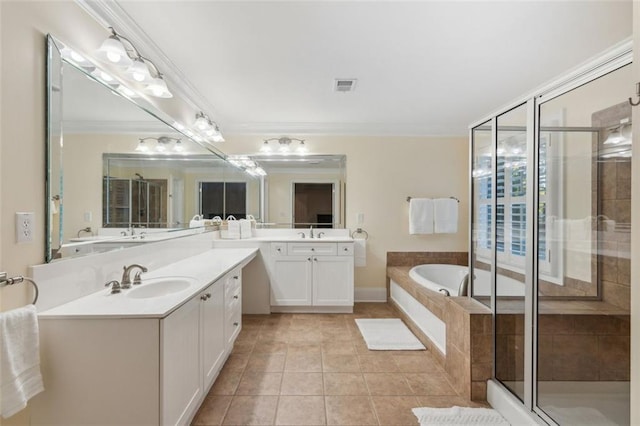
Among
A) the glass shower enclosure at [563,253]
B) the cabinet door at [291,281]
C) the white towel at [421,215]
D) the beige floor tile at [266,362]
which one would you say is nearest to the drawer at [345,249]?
the cabinet door at [291,281]

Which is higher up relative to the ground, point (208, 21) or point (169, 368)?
point (208, 21)

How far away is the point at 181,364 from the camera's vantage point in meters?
1.47

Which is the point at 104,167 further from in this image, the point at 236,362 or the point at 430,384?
the point at 430,384

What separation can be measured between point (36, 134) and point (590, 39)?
322 centimetres

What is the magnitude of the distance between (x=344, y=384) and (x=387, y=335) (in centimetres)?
94

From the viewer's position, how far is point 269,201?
13.2 ft

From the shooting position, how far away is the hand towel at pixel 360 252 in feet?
13.0

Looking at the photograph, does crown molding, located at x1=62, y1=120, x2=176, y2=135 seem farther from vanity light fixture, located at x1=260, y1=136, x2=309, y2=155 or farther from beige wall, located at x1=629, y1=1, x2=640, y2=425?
beige wall, located at x1=629, y1=1, x2=640, y2=425

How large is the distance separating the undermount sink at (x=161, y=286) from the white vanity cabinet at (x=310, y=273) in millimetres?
1590

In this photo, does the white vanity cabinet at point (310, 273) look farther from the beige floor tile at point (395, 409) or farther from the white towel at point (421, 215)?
the beige floor tile at point (395, 409)

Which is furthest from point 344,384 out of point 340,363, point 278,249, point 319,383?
point 278,249

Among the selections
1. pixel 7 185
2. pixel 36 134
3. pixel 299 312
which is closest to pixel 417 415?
pixel 299 312

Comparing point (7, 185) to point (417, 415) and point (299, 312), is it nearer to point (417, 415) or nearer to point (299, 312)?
point (417, 415)

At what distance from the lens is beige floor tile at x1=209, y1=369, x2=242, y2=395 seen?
1.99 metres
